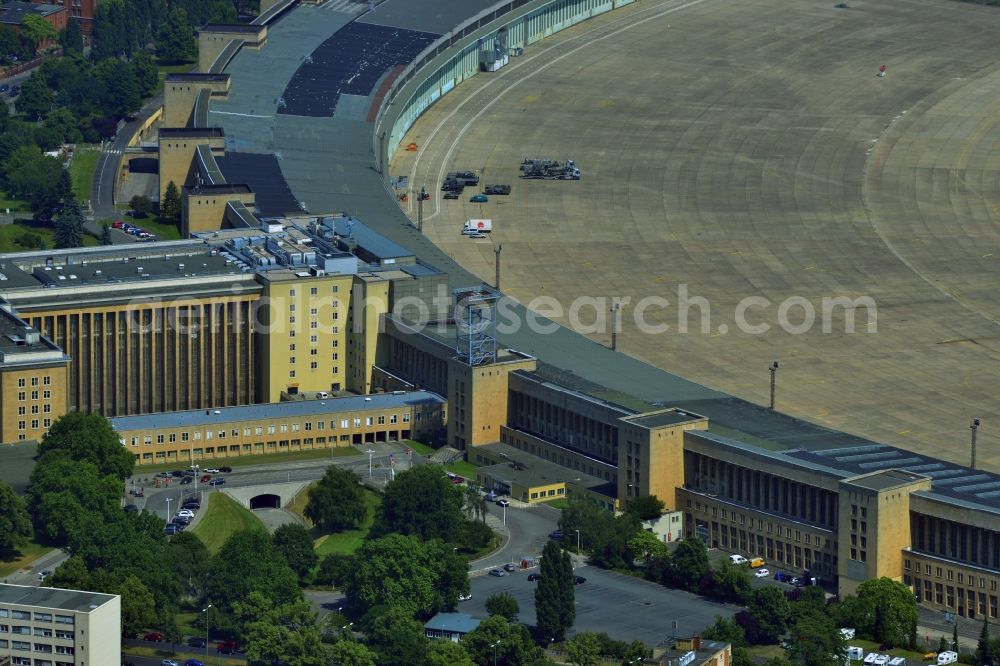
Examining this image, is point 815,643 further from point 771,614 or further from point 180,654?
point 180,654

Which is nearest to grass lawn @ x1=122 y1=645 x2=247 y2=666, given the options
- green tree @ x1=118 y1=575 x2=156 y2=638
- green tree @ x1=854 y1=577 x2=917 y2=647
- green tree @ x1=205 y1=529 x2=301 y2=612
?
green tree @ x1=118 y1=575 x2=156 y2=638

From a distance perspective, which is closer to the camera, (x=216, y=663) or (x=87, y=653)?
(x=87, y=653)

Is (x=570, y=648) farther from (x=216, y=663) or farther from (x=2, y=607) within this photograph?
(x=2, y=607)

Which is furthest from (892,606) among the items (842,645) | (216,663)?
(216,663)

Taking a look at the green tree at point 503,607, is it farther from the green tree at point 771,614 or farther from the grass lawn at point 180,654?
the grass lawn at point 180,654

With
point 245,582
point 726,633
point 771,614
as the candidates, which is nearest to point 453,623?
point 245,582

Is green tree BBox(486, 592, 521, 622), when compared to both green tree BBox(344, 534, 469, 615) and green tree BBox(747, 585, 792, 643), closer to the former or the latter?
green tree BBox(344, 534, 469, 615)

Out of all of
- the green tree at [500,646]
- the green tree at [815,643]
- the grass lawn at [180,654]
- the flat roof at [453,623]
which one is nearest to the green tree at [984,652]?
the green tree at [815,643]
